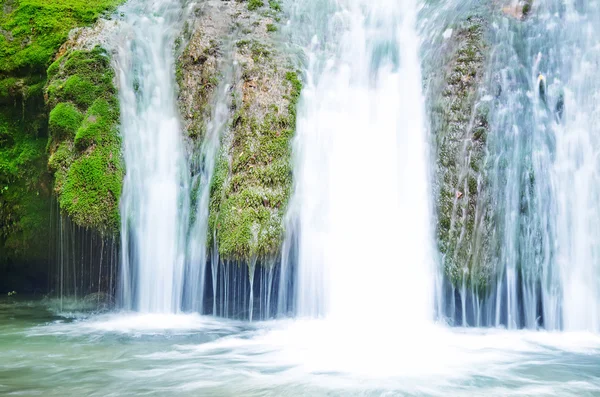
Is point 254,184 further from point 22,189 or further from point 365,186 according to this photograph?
point 22,189

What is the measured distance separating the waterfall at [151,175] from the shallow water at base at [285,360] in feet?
1.85

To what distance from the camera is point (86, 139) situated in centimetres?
791

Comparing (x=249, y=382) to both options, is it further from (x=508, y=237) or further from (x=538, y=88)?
(x=538, y=88)

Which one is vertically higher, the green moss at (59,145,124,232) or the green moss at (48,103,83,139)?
the green moss at (48,103,83,139)

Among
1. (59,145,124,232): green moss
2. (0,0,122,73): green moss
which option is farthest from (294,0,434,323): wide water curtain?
(0,0,122,73): green moss

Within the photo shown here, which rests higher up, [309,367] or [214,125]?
[214,125]

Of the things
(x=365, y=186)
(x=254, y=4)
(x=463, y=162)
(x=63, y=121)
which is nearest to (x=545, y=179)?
(x=463, y=162)

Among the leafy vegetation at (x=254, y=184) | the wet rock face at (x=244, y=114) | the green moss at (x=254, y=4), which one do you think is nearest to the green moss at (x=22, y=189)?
the wet rock face at (x=244, y=114)

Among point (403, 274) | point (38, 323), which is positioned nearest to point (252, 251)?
point (403, 274)

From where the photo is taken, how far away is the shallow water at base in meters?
4.55

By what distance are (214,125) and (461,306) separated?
410cm

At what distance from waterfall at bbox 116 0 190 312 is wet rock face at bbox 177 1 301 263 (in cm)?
33

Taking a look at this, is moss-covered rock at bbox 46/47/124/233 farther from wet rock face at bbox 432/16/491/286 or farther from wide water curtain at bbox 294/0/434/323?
wet rock face at bbox 432/16/491/286

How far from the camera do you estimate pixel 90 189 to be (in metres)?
7.71
